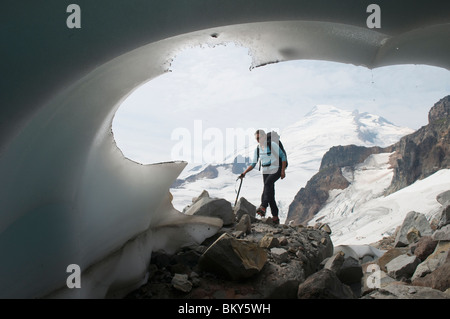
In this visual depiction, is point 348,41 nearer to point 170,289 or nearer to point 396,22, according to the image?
point 396,22

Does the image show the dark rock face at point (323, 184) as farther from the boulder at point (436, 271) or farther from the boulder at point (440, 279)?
the boulder at point (440, 279)

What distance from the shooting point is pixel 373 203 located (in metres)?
35.2

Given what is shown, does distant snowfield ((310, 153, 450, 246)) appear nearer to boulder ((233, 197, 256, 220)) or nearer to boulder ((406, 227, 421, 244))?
boulder ((406, 227, 421, 244))

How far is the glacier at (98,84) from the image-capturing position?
80.0 inches

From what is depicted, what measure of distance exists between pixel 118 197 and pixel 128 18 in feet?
5.89

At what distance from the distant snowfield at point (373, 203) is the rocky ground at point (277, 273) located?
1124 cm

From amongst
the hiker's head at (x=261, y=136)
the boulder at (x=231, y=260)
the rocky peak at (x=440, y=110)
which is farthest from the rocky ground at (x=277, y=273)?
the rocky peak at (x=440, y=110)

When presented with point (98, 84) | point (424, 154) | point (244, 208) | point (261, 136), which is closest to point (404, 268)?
point (244, 208)

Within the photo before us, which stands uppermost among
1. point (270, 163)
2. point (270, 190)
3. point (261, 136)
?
point (261, 136)

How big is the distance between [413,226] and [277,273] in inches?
183

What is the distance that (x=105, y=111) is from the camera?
279cm

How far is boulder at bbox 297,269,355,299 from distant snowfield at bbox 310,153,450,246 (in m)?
12.7

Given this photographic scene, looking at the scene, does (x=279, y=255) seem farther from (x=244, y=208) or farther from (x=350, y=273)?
(x=244, y=208)

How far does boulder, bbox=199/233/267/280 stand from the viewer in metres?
2.92
